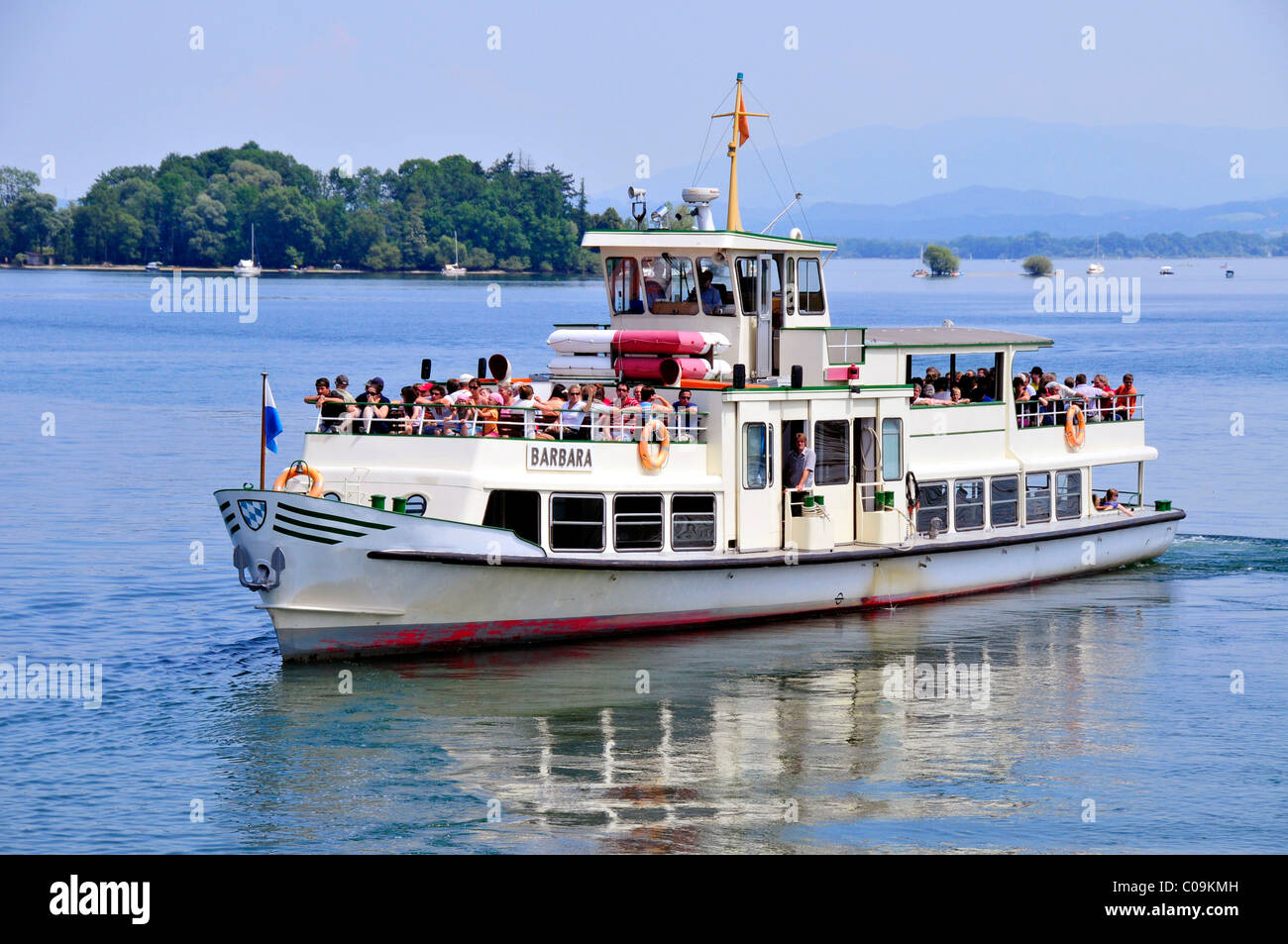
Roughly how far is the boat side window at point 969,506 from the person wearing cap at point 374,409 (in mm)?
10410

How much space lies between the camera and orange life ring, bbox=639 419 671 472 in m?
25.2

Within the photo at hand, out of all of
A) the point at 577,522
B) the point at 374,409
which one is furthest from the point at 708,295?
the point at 374,409

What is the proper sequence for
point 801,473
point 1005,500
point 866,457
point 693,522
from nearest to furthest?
point 693,522 < point 801,473 < point 866,457 < point 1005,500

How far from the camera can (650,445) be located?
82.8ft

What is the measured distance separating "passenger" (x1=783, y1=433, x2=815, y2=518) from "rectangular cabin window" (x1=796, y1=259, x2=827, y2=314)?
3.59 m

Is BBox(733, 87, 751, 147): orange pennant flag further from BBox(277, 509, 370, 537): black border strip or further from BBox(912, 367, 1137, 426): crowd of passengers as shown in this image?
BBox(277, 509, 370, 537): black border strip

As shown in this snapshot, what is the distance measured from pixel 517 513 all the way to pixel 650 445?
7.56 feet

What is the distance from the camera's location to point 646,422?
2523 cm

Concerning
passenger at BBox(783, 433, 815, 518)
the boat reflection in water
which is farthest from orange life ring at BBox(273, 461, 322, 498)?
passenger at BBox(783, 433, 815, 518)

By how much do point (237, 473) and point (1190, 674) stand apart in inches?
1107

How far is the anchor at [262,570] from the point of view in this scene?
2284 centimetres

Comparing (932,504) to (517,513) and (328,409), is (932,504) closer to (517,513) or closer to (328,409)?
(517,513)
